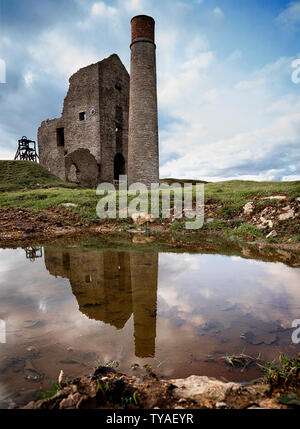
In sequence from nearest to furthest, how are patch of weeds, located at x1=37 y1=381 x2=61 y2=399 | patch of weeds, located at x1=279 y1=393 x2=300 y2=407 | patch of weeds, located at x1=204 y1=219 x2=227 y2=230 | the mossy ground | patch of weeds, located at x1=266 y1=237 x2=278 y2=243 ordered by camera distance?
patch of weeds, located at x1=279 y1=393 x2=300 y2=407 < patch of weeds, located at x1=37 y1=381 x2=61 y2=399 < patch of weeds, located at x1=266 y1=237 x2=278 y2=243 < the mossy ground < patch of weeds, located at x1=204 y1=219 x2=227 y2=230

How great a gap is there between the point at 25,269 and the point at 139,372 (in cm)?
289

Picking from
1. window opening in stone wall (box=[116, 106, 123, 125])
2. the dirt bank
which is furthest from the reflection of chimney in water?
window opening in stone wall (box=[116, 106, 123, 125])

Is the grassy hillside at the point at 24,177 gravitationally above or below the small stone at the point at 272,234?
above

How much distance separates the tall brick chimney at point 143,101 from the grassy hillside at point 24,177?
5.65m

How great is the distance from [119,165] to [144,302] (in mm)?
24436

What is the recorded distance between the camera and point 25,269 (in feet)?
12.3

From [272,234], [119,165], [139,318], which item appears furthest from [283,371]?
[119,165]

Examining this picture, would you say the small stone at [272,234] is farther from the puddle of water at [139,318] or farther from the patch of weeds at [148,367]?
the patch of weeds at [148,367]

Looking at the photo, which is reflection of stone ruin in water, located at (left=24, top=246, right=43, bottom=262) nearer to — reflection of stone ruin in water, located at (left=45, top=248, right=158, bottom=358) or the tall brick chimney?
reflection of stone ruin in water, located at (left=45, top=248, right=158, bottom=358)

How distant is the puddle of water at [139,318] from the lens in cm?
159

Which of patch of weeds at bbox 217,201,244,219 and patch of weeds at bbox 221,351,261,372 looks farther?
patch of weeds at bbox 217,201,244,219

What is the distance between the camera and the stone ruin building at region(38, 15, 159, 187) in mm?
18141

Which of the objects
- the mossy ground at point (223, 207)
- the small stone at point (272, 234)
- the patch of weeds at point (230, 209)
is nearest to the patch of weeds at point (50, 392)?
the mossy ground at point (223, 207)
